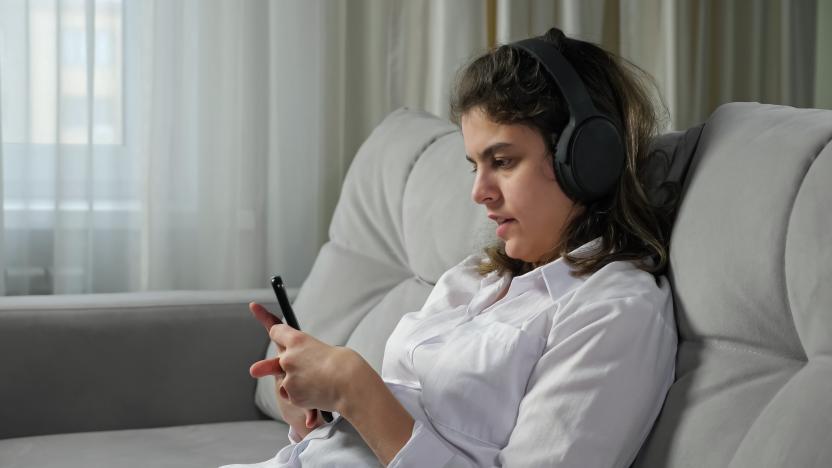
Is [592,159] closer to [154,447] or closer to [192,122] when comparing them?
[154,447]

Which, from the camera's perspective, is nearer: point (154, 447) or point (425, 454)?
point (425, 454)

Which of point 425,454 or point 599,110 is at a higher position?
point 599,110

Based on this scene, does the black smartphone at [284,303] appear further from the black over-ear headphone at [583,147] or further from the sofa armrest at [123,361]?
the sofa armrest at [123,361]

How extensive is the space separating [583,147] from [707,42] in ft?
4.78

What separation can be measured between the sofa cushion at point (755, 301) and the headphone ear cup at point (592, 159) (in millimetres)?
82

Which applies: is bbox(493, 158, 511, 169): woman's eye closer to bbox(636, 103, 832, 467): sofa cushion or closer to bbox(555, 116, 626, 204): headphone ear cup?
bbox(555, 116, 626, 204): headphone ear cup

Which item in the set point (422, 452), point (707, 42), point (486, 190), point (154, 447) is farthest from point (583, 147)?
point (707, 42)

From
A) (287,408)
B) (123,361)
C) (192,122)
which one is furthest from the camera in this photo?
(192,122)

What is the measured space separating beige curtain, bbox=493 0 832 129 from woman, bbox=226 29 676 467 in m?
1.17

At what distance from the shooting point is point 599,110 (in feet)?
3.41

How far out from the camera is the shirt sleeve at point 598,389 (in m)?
0.85

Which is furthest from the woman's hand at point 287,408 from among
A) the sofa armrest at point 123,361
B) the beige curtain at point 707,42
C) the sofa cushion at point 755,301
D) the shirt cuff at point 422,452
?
the beige curtain at point 707,42

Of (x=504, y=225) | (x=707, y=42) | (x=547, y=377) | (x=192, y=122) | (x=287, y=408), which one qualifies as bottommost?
(x=287, y=408)

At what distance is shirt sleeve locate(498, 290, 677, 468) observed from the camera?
853 mm
